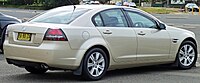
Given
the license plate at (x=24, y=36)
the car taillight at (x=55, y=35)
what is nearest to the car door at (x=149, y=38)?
the car taillight at (x=55, y=35)

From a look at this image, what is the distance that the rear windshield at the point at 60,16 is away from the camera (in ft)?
26.2

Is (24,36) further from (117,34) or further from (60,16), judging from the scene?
(117,34)

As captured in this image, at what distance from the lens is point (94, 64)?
25.8ft

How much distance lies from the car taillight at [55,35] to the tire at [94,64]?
0.55 m

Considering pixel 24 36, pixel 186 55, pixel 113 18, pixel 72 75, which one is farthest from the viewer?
pixel 186 55

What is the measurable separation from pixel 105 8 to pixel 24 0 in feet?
213

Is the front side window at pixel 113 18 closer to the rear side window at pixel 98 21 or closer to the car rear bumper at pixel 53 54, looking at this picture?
the rear side window at pixel 98 21

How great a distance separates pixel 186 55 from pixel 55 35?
10.6 feet

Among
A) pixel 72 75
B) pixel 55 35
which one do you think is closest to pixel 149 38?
pixel 72 75

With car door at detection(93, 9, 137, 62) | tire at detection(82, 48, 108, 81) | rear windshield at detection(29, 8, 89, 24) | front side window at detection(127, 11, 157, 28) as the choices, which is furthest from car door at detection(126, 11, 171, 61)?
rear windshield at detection(29, 8, 89, 24)

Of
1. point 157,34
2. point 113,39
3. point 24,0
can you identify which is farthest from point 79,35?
point 24,0

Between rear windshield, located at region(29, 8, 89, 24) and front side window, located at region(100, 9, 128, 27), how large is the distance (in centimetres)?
37

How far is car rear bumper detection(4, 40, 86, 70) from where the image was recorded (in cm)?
735

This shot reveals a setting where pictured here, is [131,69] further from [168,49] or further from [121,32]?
[121,32]
